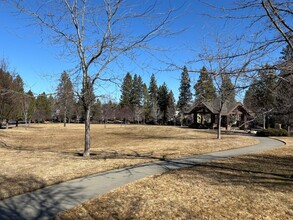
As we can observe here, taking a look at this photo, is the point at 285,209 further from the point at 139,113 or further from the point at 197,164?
the point at 139,113

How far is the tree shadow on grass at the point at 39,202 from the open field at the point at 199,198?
0.36 meters

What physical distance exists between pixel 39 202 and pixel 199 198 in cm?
315

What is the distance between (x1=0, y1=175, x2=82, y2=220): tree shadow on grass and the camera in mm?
5188

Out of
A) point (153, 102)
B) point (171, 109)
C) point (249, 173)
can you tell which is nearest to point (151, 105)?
point (153, 102)

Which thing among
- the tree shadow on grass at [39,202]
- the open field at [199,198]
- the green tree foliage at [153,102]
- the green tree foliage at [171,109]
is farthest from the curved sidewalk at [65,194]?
the green tree foliage at [153,102]

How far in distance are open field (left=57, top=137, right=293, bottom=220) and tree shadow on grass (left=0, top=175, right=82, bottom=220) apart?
0.36 m

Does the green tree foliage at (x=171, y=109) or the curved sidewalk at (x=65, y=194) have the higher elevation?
the green tree foliage at (x=171, y=109)

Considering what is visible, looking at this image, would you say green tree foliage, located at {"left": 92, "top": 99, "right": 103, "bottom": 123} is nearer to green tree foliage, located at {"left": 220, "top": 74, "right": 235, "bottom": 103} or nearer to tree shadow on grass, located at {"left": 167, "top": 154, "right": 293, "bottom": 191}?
tree shadow on grass, located at {"left": 167, "top": 154, "right": 293, "bottom": 191}

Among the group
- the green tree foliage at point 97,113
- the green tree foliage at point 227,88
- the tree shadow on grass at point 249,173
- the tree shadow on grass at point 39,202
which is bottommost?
the tree shadow on grass at point 39,202

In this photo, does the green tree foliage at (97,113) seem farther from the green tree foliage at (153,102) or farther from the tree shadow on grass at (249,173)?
the tree shadow on grass at (249,173)

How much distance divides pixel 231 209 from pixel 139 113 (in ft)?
253

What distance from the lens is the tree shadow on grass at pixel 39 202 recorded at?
5188 mm

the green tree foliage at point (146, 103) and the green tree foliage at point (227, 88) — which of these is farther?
the green tree foliage at point (146, 103)

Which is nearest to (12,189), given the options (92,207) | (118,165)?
(92,207)
